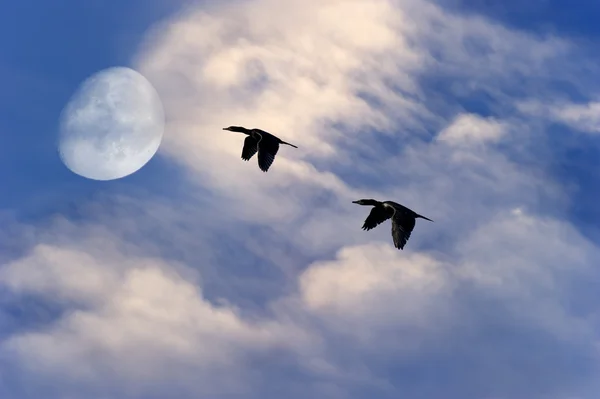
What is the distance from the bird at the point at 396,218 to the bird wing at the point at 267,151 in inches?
309

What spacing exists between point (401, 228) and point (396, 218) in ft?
3.61

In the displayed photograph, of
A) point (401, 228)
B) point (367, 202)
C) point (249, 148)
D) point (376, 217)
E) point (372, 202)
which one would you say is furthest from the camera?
point (249, 148)

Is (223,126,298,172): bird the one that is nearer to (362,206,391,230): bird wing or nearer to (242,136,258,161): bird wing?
(242,136,258,161): bird wing

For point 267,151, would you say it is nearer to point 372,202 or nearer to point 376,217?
point 372,202

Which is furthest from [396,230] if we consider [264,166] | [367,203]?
[264,166]

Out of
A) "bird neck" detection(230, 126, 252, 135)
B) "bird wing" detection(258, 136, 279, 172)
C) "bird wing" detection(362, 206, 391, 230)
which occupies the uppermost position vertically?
"bird neck" detection(230, 126, 252, 135)

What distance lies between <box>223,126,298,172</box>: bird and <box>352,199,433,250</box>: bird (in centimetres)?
794

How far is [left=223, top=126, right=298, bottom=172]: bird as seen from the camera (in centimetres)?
7469

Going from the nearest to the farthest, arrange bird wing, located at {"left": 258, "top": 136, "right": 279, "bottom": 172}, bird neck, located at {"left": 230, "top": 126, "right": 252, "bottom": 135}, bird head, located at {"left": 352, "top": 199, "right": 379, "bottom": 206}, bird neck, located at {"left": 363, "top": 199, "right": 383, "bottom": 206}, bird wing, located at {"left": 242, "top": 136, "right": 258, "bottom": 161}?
bird neck, located at {"left": 363, "top": 199, "right": 383, "bottom": 206}, bird head, located at {"left": 352, "top": 199, "right": 379, "bottom": 206}, bird wing, located at {"left": 258, "top": 136, "right": 279, "bottom": 172}, bird wing, located at {"left": 242, "top": 136, "right": 258, "bottom": 161}, bird neck, located at {"left": 230, "top": 126, "right": 252, "bottom": 135}

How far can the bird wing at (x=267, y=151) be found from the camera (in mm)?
74562

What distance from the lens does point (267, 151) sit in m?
75.2

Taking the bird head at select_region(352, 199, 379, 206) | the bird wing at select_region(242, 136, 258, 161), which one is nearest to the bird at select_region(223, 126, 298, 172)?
the bird wing at select_region(242, 136, 258, 161)

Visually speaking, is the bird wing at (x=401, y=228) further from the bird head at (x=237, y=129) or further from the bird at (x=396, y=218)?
the bird head at (x=237, y=129)

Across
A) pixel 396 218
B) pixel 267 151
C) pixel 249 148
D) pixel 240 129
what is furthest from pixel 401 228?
pixel 240 129
